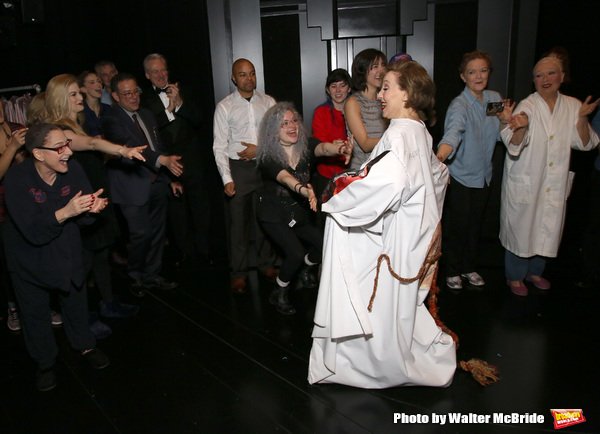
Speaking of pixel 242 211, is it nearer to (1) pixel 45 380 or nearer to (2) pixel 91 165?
(2) pixel 91 165

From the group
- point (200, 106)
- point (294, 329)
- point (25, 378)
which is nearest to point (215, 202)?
point (200, 106)

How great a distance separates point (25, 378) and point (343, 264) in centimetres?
188

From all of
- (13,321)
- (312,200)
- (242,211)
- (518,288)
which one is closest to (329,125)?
(242,211)

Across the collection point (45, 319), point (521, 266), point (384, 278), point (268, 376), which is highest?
point (384, 278)

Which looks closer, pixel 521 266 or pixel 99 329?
pixel 99 329

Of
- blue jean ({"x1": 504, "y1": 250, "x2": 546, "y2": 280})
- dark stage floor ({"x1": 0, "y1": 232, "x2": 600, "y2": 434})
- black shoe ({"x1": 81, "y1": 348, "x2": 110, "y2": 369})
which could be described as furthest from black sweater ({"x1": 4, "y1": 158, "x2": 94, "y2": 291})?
blue jean ({"x1": 504, "y1": 250, "x2": 546, "y2": 280})

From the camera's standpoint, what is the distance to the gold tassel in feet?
8.45

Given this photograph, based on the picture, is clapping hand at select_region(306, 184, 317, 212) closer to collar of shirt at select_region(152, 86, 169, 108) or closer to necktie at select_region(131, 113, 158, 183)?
necktie at select_region(131, 113, 158, 183)

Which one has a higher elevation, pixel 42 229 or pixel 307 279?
pixel 42 229

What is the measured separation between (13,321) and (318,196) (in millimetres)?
2221

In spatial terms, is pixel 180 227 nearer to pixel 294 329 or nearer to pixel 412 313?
pixel 294 329

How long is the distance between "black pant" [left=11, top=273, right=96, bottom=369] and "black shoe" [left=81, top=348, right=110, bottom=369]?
49 mm

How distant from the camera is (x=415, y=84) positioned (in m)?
2.35

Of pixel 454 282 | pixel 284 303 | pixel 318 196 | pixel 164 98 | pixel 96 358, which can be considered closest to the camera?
pixel 96 358
